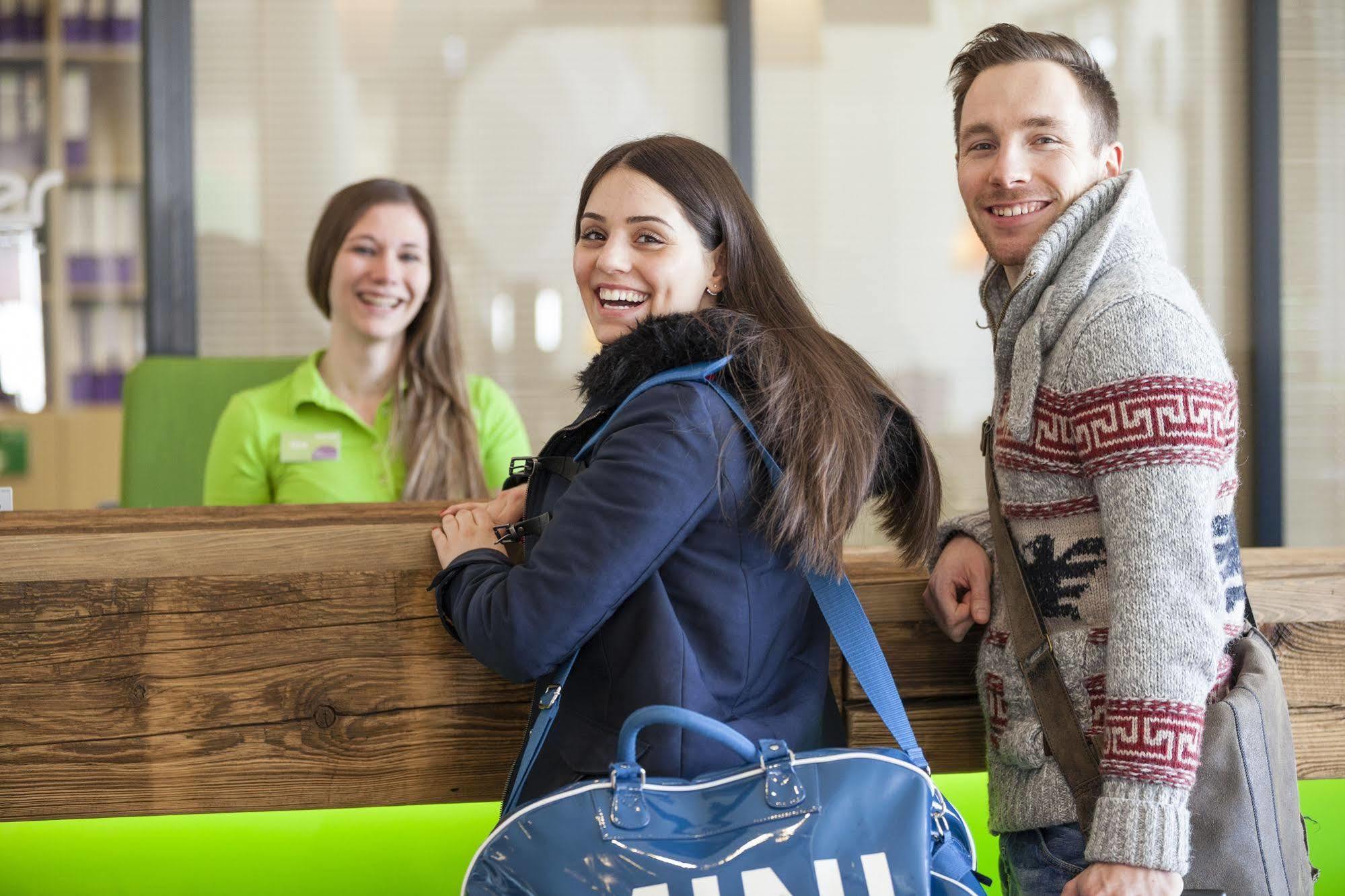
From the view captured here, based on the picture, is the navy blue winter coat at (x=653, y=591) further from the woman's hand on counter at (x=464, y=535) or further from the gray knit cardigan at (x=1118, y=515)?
the gray knit cardigan at (x=1118, y=515)

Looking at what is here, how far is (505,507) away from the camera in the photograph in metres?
1.23

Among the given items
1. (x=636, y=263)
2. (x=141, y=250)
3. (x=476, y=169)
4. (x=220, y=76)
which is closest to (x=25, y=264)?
(x=141, y=250)

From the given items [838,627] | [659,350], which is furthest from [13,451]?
[838,627]

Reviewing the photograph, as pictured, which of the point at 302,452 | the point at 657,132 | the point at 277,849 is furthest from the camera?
the point at 657,132

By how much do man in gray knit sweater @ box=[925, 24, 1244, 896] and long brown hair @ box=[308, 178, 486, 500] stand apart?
142cm

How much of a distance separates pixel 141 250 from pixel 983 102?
305 cm

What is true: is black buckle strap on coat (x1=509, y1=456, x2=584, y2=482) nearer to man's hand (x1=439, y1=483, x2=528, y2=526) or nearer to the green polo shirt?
man's hand (x1=439, y1=483, x2=528, y2=526)

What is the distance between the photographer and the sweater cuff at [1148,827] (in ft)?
3.30

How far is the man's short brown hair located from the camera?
128cm

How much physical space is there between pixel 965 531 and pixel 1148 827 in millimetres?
391

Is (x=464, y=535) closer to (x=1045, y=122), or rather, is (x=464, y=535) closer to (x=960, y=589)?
(x=960, y=589)

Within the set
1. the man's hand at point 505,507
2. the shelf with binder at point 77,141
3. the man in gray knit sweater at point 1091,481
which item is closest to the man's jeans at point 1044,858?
the man in gray knit sweater at point 1091,481

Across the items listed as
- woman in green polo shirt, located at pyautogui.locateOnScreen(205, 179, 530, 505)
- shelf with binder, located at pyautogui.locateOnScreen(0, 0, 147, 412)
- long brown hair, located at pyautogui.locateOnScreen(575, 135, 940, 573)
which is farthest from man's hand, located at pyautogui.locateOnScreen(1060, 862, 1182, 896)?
shelf with binder, located at pyautogui.locateOnScreen(0, 0, 147, 412)

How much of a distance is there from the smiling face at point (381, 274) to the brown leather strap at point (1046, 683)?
1715mm
